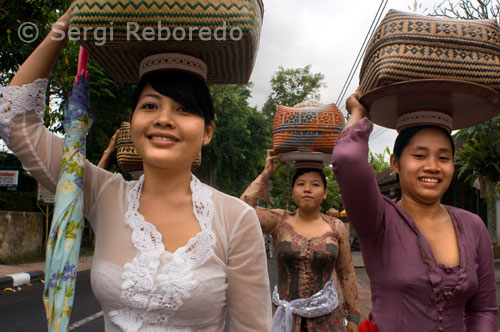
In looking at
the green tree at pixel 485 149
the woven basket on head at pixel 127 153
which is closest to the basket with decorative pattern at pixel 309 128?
the woven basket on head at pixel 127 153

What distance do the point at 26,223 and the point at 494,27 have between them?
1372 centimetres

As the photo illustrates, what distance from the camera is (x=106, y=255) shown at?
5.36ft

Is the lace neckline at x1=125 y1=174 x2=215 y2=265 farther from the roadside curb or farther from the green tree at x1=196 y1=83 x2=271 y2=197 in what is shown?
the green tree at x1=196 y1=83 x2=271 y2=197

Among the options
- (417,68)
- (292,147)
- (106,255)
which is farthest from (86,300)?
(417,68)

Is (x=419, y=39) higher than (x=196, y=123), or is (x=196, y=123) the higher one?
(x=419, y=39)

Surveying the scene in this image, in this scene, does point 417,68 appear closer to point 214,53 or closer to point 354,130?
point 354,130

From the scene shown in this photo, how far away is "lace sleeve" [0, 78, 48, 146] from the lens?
1.61m

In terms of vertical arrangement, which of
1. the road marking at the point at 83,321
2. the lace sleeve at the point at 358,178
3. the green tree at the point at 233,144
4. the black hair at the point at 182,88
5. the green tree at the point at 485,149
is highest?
the green tree at the point at 233,144

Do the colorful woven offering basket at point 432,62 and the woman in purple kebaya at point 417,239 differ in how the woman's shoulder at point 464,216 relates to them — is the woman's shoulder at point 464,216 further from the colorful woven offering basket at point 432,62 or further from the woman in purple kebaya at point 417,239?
the colorful woven offering basket at point 432,62

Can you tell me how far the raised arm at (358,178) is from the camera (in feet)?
6.11

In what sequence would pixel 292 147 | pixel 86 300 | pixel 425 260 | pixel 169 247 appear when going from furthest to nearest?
1. pixel 86 300
2. pixel 292 147
3. pixel 425 260
4. pixel 169 247

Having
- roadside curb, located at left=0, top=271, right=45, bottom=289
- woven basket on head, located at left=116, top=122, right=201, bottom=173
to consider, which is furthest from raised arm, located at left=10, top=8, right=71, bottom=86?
roadside curb, located at left=0, top=271, right=45, bottom=289

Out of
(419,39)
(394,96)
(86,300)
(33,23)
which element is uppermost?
(33,23)

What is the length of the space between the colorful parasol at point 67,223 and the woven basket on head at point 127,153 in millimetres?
1839
